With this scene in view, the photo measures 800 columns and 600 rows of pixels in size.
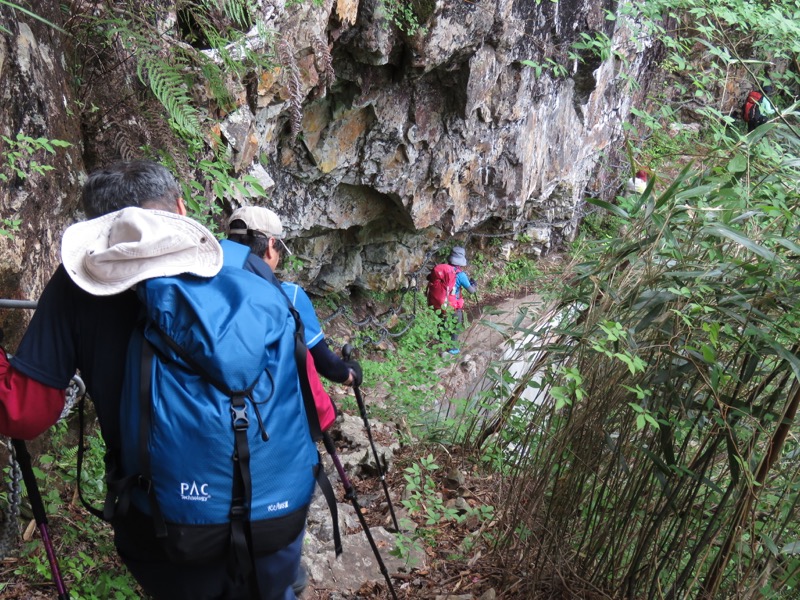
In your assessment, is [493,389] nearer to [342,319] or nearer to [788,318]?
[788,318]

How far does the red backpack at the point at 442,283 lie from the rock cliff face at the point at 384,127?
87cm

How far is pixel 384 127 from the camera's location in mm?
9008

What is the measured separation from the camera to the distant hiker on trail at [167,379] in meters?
1.55

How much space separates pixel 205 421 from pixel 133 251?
17.9 inches

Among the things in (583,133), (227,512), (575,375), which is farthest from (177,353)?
(583,133)

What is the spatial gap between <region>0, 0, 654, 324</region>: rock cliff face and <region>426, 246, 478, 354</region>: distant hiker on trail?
2.72 feet

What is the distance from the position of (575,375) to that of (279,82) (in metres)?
4.68

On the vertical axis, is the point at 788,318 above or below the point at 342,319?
above

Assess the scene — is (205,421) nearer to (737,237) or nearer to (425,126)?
(737,237)

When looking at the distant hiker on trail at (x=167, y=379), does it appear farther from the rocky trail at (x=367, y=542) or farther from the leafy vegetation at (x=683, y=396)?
the rocky trail at (x=367, y=542)

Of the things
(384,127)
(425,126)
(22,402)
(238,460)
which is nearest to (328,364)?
(238,460)

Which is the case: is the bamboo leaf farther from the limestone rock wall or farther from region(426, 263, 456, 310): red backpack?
region(426, 263, 456, 310): red backpack

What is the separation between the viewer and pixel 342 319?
1098 centimetres

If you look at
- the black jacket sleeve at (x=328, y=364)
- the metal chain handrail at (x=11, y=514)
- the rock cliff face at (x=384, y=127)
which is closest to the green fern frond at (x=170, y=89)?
the rock cliff face at (x=384, y=127)
